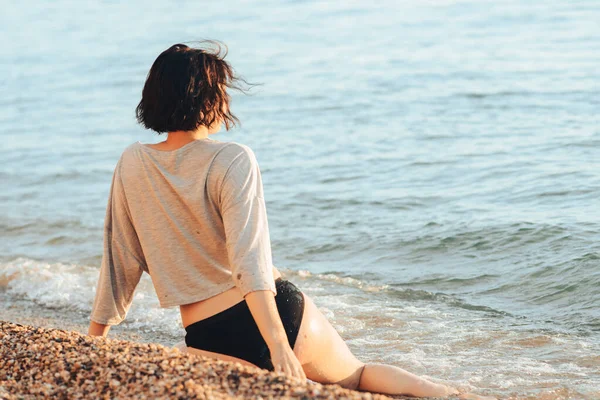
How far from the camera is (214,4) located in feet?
93.8

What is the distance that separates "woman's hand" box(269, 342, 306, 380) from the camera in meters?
2.80

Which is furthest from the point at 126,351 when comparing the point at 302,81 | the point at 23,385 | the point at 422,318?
the point at 302,81

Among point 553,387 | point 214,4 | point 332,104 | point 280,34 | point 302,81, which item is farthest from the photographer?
point 214,4

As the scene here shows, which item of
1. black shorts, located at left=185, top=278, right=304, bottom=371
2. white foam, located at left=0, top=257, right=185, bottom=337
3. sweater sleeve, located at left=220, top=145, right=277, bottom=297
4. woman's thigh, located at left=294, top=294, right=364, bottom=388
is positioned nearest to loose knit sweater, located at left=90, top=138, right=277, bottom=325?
sweater sleeve, located at left=220, top=145, right=277, bottom=297

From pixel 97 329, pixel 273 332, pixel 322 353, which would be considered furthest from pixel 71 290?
pixel 273 332

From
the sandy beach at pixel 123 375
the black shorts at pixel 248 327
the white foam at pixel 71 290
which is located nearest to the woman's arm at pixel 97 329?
the sandy beach at pixel 123 375

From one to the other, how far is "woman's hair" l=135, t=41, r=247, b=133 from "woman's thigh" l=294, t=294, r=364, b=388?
799 mm

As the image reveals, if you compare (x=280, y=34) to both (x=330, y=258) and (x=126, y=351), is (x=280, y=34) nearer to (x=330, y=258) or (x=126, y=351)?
(x=330, y=258)

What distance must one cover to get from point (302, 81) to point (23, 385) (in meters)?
13.2

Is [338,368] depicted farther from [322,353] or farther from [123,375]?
[123,375]

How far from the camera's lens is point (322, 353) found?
325 centimetres

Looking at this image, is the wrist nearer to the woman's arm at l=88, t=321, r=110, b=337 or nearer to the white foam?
the woman's arm at l=88, t=321, r=110, b=337

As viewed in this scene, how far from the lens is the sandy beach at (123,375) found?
2.81 meters

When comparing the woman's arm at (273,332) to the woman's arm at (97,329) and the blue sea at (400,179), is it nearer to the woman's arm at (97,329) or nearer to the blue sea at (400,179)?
the woman's arm at (97,329)
